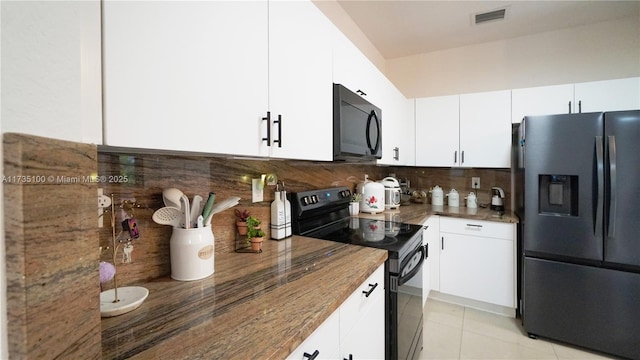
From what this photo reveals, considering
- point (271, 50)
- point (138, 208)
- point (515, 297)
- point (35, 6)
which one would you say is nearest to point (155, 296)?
point (138, 208)

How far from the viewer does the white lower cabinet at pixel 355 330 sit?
0.76 m

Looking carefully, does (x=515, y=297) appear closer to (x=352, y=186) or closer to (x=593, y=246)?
(x=593, y=246)

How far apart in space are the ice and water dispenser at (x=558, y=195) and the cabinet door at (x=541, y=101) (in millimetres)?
729

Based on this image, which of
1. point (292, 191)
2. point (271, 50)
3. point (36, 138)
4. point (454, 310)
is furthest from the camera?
point (454, 310)

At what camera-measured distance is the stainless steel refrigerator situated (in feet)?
5.72

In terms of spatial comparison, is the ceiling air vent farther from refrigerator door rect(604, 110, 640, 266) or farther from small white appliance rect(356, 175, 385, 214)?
small white appliance rect(356, 175, 385, 214)

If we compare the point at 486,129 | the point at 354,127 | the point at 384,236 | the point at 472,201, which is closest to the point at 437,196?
the point at 472,201

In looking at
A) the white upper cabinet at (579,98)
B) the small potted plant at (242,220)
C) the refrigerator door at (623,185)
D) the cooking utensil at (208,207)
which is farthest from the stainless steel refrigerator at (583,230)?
the cooking utensil at (208,207)

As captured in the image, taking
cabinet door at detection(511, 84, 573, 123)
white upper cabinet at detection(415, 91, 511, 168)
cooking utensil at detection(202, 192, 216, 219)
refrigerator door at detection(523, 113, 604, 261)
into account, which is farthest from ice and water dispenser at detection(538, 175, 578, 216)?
cooking utensil at detection(202, 192, 216, 219)

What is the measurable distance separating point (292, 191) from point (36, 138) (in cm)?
130

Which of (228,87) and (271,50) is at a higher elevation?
(271,50)

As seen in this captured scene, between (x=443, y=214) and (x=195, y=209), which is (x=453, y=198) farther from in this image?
(x=195, y=209)

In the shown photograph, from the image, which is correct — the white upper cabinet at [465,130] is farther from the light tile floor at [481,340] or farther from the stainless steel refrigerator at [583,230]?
the light tile floor at [481,340]

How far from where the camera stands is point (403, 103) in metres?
2.79
